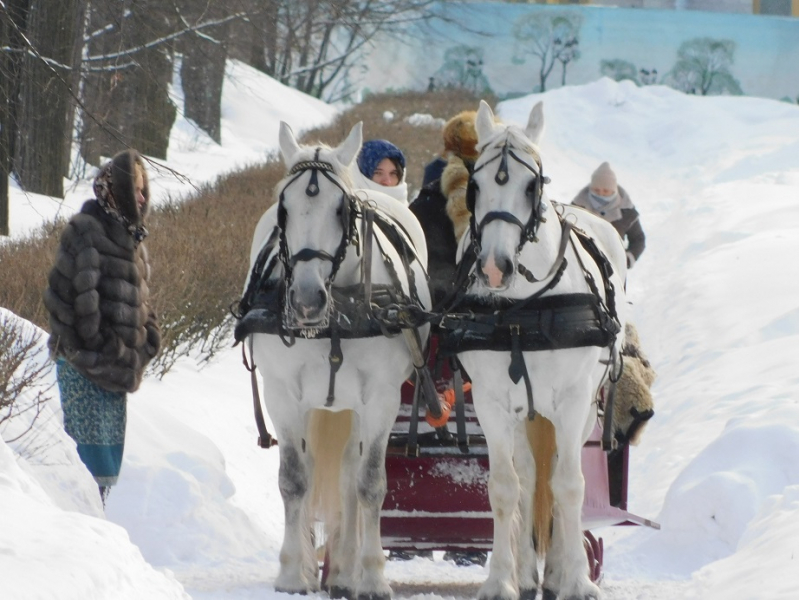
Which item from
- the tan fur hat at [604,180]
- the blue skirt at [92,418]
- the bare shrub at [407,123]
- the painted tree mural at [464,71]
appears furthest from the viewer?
the painted tree mural at [464,71]

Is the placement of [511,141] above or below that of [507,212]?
above

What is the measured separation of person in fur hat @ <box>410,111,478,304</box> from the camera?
21.4ft

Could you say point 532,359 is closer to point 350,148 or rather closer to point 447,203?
point 350,148

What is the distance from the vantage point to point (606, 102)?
36.4m

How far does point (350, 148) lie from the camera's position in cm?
545

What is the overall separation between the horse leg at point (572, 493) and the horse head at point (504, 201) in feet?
2.32

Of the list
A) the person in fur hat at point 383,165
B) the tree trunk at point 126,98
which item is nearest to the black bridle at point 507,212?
the person in fur hat at point 383,165

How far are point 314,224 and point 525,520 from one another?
63.6 inches

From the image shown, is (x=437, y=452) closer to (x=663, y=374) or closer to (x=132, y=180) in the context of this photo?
(x=132, y=180)

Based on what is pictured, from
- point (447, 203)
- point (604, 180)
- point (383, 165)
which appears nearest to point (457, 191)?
point (447, 203)

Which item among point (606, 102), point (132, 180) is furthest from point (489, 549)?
point (606, 102)

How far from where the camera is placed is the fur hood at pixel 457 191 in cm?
650

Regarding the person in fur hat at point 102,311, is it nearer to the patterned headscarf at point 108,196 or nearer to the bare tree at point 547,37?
the patterned headscarf at point 108,196

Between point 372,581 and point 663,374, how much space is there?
Answer: 7274mm
